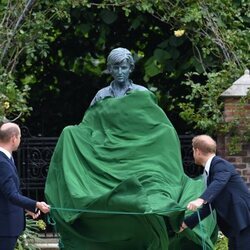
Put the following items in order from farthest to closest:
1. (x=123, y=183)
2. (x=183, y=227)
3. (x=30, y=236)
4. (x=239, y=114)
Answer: (x=239, y=114) → (x=30, y=236) → (x=183, y=227) → (x=123, y=183)

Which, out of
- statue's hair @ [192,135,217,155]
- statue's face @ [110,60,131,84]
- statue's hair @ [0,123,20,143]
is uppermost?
statue's face @ [110,60,131,84]

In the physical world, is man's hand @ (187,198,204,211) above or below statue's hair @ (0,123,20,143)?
below

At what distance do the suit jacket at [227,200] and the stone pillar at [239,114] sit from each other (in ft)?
12.0

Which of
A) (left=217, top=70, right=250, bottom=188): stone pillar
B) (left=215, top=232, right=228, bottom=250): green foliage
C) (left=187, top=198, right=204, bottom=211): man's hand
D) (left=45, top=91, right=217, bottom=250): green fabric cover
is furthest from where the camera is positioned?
(left=217, top=70, right=250, bottom=188): stone pillar

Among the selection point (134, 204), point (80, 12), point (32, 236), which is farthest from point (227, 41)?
point (134, 204)

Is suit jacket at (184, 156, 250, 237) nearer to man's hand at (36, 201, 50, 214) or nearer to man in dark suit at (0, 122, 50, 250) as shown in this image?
man's hand at (36, 201, 50, 214)

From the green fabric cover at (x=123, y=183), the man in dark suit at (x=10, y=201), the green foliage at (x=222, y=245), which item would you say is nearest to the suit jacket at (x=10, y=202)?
the man in dark suit at (x=10, y=201)

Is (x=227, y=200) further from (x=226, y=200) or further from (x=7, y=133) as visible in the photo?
(x=7, y=133)

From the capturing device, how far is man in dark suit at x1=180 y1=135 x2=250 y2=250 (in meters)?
9.12

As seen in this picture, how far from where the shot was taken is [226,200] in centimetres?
923

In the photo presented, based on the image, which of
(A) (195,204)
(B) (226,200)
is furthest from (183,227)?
(B) (226,200)

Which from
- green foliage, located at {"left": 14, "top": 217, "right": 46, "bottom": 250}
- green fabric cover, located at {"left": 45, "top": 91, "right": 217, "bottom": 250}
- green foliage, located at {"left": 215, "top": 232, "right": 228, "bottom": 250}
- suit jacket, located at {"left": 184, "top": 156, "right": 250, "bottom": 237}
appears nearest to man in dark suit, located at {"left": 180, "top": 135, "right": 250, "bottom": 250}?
suit jacket, located at {"left": 184, "top": 156, "right": 250, "bottom": 237}

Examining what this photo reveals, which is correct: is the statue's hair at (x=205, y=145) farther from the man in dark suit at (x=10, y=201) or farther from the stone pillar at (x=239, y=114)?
the stone pillar at (x=239, y=114)

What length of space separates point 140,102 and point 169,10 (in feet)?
12.8
